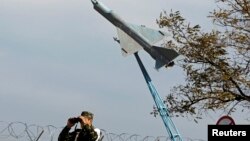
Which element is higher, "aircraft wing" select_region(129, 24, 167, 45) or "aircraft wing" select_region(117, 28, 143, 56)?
"aircraft wing" select_region(129, 24, 167, 45)

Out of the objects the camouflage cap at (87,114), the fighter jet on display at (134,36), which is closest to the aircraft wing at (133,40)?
the fighter jet on display at (134,36)

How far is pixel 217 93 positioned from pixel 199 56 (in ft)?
4.22

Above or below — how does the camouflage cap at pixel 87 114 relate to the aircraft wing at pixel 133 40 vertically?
below

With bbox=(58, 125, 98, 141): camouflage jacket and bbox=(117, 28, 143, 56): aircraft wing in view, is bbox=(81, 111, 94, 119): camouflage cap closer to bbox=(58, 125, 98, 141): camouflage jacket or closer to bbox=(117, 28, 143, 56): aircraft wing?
bbox=(58, 125, 98, 141): camouflage jacket

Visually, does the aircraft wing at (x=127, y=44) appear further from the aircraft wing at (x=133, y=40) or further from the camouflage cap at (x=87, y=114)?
the camouflage cap at (x=87, y=114)

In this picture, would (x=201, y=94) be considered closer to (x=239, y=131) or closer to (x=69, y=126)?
(x=239, y=131)

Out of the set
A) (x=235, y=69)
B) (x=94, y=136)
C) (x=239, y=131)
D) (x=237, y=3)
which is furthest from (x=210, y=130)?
(x=237, y=3)

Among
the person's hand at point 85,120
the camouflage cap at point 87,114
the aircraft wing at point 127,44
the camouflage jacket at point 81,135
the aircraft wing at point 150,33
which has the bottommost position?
the camouflage jacket at point 81,135

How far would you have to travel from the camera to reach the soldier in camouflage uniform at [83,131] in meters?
6.55

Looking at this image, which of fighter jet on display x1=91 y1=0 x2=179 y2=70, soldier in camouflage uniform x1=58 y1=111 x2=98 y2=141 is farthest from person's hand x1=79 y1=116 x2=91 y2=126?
fighter jet on display x1=91 y1=0 x2=179 y2=70

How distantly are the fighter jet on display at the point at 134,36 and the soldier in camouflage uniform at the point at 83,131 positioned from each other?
43.7 feet

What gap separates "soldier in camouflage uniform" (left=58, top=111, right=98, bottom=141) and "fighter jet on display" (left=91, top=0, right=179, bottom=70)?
43.7 ft

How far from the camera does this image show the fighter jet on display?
20078mm

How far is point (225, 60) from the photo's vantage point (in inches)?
674
